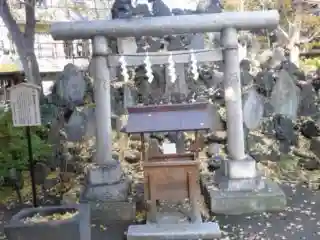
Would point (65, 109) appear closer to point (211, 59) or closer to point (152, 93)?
point (152, 93)

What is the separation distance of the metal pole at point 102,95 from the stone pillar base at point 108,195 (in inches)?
7.8

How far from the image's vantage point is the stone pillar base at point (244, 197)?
662 centimetres

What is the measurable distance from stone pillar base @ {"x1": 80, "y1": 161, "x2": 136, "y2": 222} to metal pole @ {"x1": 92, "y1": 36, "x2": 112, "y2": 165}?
0.20 meters

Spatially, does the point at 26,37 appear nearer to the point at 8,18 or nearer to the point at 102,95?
the point at 8,18

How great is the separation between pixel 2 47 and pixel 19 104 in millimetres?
17255

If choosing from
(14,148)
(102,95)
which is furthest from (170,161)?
(14,148)

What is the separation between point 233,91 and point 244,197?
1728 millimetres

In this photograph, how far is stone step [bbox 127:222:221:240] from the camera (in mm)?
5555

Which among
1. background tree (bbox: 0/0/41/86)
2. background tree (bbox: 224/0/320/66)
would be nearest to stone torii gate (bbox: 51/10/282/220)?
background tree (bbox: 0/0/41/86)

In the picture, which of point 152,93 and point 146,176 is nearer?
point 146,176

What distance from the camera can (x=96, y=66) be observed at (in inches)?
265

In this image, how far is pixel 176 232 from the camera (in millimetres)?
5586

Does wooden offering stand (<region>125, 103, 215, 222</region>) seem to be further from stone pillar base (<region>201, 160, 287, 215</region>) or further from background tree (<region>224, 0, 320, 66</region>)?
background tree (<region>224, 0, 320, 66</region>)

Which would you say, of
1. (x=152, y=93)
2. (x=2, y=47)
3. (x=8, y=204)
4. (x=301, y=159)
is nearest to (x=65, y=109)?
(x=152, y=93)
